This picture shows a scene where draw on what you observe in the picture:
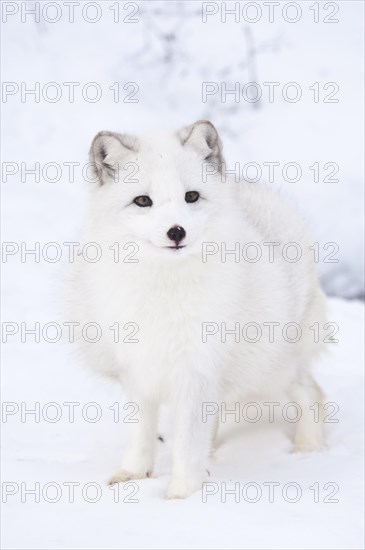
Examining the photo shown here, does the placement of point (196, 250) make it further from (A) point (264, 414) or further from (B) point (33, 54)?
(B) point (33, 54)

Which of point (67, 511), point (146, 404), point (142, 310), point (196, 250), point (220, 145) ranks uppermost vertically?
point (220, 145)

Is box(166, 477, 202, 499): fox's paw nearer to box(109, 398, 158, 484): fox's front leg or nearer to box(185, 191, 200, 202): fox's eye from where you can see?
box(109, 398, 158, 484): fox's front leg

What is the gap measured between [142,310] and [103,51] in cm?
410

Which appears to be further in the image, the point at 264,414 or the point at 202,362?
the point at 264,414

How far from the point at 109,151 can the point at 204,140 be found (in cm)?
37

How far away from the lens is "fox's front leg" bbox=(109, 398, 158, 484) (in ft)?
12.8

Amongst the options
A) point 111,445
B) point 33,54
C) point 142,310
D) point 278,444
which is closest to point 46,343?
point 111,445

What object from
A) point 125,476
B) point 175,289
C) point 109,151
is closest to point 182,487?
point 125,476

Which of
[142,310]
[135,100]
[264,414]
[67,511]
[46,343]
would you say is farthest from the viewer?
[135,100]

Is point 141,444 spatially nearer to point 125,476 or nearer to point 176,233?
point 125,476

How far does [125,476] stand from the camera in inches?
153

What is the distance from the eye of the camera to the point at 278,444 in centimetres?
452

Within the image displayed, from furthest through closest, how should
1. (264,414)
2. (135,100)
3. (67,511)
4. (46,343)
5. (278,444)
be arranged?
1. (135,100)
2. (46,343)
3. (264,414)
4. (278,444)
5. (67,511)

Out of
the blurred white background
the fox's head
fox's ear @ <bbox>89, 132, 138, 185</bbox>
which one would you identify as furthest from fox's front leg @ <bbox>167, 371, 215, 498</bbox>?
the blurred white background
